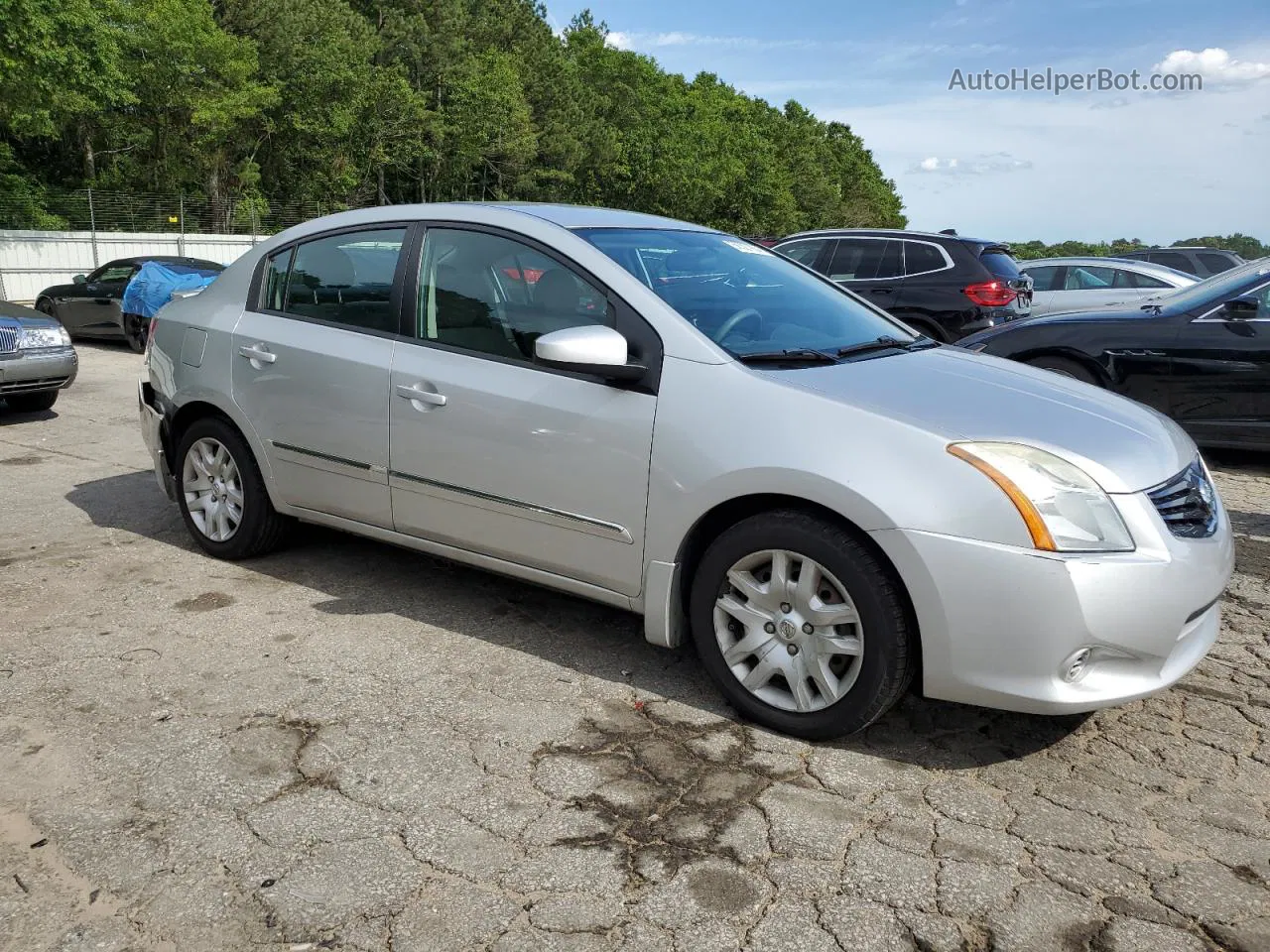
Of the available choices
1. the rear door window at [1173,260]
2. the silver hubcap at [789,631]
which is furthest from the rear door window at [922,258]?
the rear door window at [1173,260]

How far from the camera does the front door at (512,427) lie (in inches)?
151

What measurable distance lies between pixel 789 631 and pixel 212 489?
3139 mm

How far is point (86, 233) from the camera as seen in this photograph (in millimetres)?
30641

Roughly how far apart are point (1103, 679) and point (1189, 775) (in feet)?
1.58

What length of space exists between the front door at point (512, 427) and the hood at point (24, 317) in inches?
259

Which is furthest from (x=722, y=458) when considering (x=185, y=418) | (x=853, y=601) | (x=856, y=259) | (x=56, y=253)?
(x=56, y=253)

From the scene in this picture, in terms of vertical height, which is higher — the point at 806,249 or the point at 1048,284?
the point at 806,249

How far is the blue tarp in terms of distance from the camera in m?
14.4

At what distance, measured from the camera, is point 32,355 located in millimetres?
9352

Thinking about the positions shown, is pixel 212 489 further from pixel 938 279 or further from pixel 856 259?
pixel 856 259

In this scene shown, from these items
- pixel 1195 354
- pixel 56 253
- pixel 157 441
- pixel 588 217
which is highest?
pixel 588 217

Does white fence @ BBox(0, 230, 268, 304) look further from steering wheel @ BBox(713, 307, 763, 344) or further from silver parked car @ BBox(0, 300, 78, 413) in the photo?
steering wheel @ BBox(713, 307, 763, 344)

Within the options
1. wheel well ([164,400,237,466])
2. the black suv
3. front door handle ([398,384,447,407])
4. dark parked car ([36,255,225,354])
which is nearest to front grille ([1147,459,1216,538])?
front door handle ([398,384,447,407])

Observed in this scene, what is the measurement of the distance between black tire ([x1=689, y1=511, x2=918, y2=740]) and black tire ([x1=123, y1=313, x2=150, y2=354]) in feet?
42.5
